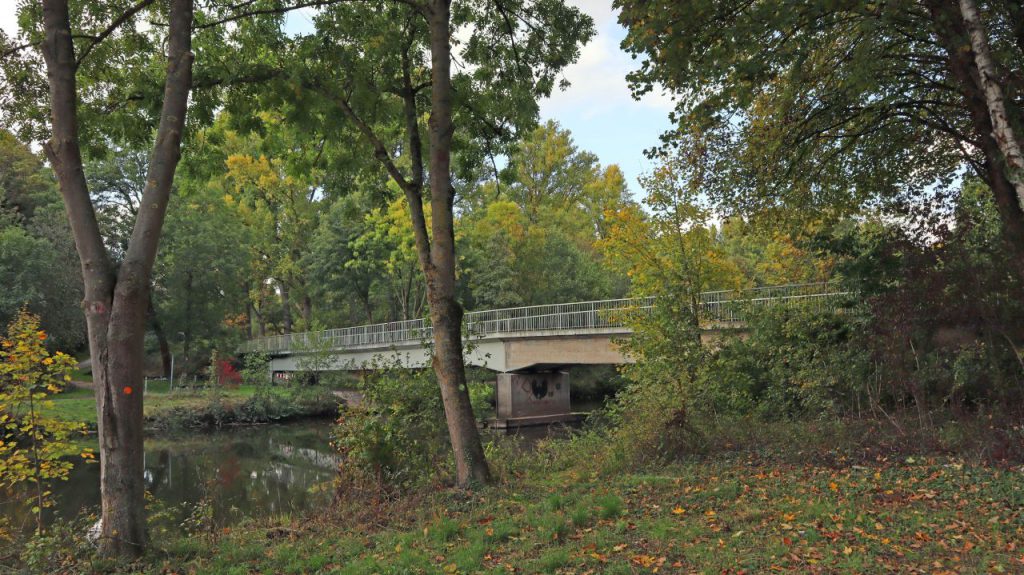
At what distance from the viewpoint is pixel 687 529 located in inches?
227

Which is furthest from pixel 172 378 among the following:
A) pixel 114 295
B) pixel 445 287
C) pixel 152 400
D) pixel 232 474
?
pixel 114 295

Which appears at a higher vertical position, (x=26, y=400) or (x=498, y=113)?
(x=498, y=113)

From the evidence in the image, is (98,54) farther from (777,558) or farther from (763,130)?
(763,130)

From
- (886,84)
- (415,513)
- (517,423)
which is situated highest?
(886,84)

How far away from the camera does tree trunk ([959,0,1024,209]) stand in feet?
22.2

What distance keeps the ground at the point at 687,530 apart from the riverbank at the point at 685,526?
0.06 ft

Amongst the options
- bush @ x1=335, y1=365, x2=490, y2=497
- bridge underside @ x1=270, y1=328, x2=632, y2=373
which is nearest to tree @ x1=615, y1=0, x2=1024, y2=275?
bush @ x1=335, y1=365, x2=490, y2=497

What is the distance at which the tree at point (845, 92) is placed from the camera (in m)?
7.93

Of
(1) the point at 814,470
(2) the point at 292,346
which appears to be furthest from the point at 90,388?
(1) the point at 814,470

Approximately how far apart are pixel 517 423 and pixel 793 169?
64.1 ft

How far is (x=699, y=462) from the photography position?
8828 mm

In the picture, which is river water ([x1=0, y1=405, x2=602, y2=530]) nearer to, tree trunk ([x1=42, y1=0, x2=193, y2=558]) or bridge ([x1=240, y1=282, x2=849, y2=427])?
tree trunk ([x1=42, y1=0, x2=193, y2=558])

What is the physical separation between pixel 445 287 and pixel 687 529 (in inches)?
159

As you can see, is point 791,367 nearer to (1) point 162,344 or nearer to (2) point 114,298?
(2) point 114,298
